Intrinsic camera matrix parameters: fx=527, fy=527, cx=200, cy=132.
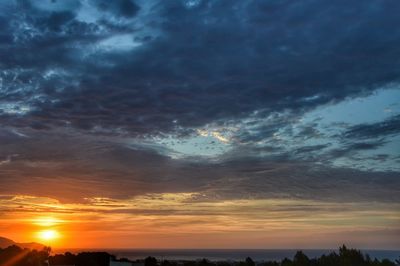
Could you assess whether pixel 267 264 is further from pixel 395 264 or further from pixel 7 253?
pixel 7 253

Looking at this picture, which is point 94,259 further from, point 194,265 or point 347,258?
point 347,258

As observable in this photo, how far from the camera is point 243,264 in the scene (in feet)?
313

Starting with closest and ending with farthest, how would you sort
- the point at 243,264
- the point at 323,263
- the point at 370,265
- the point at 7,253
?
the point at 370,265, the point at 7,253, the point at 323,263, the point at 243,264

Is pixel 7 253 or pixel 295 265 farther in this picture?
pixel 295 265

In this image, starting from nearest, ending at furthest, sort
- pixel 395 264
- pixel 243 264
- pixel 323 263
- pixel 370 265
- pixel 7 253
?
1. pixel 395 264
2. pixel 370 265
3. pixel 7 253
4. pixel 323 263
5. pixel 243 264

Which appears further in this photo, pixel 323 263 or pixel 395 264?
pixel 323 263

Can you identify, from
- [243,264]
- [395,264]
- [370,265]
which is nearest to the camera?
[395,264]

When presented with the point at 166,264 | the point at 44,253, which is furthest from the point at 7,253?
the point at 166,264

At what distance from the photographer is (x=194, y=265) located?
101 m

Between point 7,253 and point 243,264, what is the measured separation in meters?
41.2

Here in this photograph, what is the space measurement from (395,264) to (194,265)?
146ft

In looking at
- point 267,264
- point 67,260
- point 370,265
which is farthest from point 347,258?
point 67,260

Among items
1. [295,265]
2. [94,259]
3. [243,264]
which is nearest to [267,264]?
[243,264]

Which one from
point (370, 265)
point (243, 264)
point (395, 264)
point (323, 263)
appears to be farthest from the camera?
point (243, 264)
